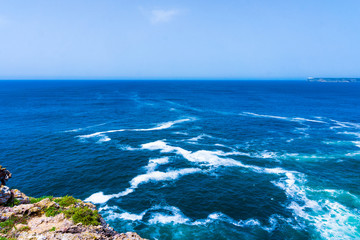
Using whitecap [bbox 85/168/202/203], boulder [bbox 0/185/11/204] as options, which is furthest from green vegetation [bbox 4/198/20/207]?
whitecap [bbox 85/168/202/203]

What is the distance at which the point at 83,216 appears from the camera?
2597 centimetres

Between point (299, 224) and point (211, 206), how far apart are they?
17950 millimetres

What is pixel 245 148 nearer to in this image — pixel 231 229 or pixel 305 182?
pixel 305 182

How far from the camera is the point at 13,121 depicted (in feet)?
380

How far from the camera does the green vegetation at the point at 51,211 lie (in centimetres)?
2661

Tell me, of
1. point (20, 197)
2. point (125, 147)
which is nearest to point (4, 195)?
point (20, 197)

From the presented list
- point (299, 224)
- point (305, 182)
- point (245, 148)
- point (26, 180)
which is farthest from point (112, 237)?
point (245, 148)

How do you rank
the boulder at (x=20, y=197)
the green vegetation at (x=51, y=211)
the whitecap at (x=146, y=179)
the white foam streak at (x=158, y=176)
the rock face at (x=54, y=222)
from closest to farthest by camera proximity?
the rock face at (x=54, y=222) < the green vegetation at (x=51, y=211) < the boulder at (x=20, y=197) < the whitecap at (x=146, y=179) < the white foam streak at (x=158, y=176)

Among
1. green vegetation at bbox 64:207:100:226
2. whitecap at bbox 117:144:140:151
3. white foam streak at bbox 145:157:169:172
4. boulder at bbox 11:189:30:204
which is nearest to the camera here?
green vegetation at bbox 64:207:100:226

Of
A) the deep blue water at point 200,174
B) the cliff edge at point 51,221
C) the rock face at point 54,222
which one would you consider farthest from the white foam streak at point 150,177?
the rock face at point 54,222

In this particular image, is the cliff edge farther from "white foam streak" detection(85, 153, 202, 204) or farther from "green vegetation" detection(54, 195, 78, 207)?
"white foam streak" detection(85, 153, 202, 204)

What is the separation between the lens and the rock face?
23.0 metres

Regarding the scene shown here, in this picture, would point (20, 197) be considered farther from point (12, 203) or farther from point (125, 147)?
point (125, 147)

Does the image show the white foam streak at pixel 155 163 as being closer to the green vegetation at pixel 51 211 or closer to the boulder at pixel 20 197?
the boulder at pixel 20 197
